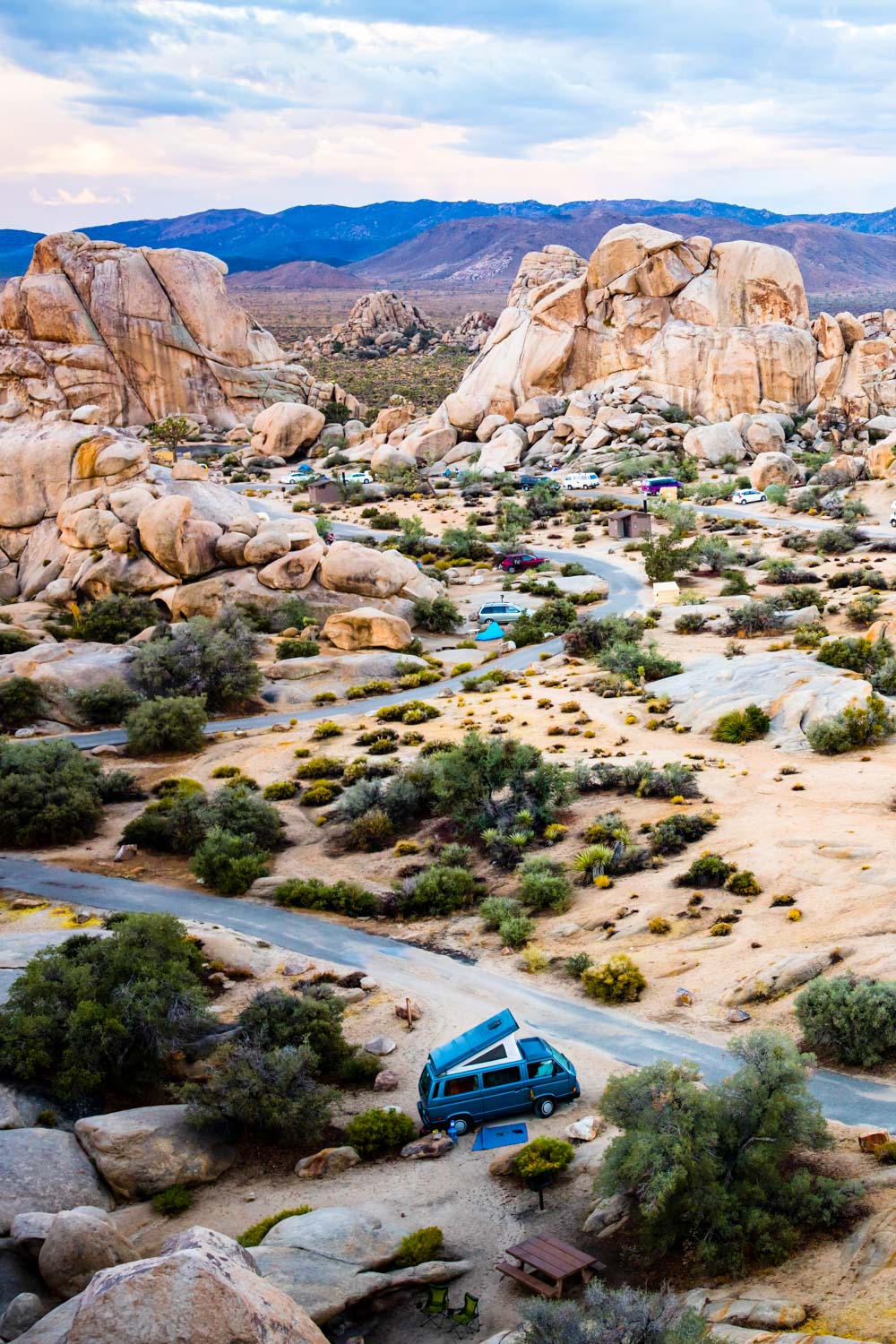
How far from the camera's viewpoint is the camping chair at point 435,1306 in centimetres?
1373

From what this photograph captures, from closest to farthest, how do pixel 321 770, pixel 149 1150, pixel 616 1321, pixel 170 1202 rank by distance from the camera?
1. pixel 616 1321
2. pixel 170 1202
3. pixel 149 1150
4. pixel 321 770

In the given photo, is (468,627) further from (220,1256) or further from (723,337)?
(723,337)

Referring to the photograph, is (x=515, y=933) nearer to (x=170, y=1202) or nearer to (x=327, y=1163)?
(x=327, y=1163)

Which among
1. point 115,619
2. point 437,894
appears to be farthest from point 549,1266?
point 115,619

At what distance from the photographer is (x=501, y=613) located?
57.3m

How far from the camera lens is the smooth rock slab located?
1543 cm

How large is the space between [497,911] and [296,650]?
86.1 feet

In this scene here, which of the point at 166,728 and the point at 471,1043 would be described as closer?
the point at 471,1043

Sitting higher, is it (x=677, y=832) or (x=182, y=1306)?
(x=182, y=1306)

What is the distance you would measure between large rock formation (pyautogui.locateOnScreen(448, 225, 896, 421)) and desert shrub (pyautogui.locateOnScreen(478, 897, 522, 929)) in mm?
78461

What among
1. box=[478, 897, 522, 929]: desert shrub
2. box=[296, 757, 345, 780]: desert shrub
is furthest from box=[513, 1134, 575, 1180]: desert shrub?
box=[296, 757, 345, 780]: desert shrub

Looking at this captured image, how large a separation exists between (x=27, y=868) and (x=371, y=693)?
60.4 feet

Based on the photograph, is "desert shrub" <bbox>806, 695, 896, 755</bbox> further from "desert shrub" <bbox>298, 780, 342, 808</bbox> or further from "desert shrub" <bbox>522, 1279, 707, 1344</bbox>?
"desert shrub" <bbox>522, 1279, 707, 1344</bbox>

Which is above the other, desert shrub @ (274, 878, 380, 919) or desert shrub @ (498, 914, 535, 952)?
desert shrub @ (498, 914, 535, 952)
